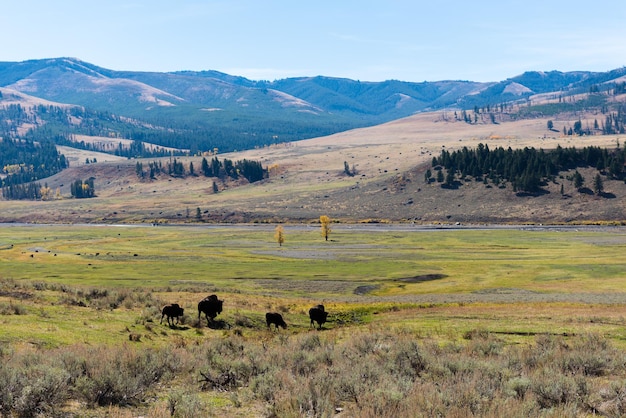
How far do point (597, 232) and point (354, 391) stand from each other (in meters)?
136

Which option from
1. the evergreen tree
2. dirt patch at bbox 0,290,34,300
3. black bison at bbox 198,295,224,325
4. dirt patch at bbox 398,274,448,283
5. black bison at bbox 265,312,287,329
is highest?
dirt patch at bbox 0,290,34,300

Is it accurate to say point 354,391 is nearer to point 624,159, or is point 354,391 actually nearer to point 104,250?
point 104,250

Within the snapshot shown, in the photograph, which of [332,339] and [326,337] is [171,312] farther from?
[332,339]

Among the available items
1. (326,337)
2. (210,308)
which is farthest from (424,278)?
(326,337)

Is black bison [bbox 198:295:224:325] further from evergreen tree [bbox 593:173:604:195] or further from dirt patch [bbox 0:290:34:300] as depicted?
evergreen tree [bbox 593:173:604:195]

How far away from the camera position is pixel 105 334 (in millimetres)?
25484

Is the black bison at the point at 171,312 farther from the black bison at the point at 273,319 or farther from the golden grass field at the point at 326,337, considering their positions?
the black bison at the point at 273,319

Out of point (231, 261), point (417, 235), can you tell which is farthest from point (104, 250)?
point (417, 235)

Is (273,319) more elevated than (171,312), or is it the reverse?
(171,312)

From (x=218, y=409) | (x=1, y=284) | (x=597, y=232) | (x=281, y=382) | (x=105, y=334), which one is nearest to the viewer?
(x=218, y=409)

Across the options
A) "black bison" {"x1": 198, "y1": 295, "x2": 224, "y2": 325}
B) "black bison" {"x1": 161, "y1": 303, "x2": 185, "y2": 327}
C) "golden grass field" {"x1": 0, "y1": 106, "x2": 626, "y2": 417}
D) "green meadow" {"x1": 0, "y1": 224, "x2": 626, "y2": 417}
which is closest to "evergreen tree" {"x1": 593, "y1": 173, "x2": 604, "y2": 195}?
"golden grass field" {"x1": 0, "y1": 106, "x2": 626, "y2": 417}

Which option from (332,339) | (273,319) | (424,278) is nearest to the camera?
(332,339)

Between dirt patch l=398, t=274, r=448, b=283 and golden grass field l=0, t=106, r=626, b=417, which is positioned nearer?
golden grass field l=0, t=106, r=626, b=417

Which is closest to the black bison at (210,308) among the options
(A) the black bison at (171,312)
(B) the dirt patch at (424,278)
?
(A) the black bison at (171,312)
